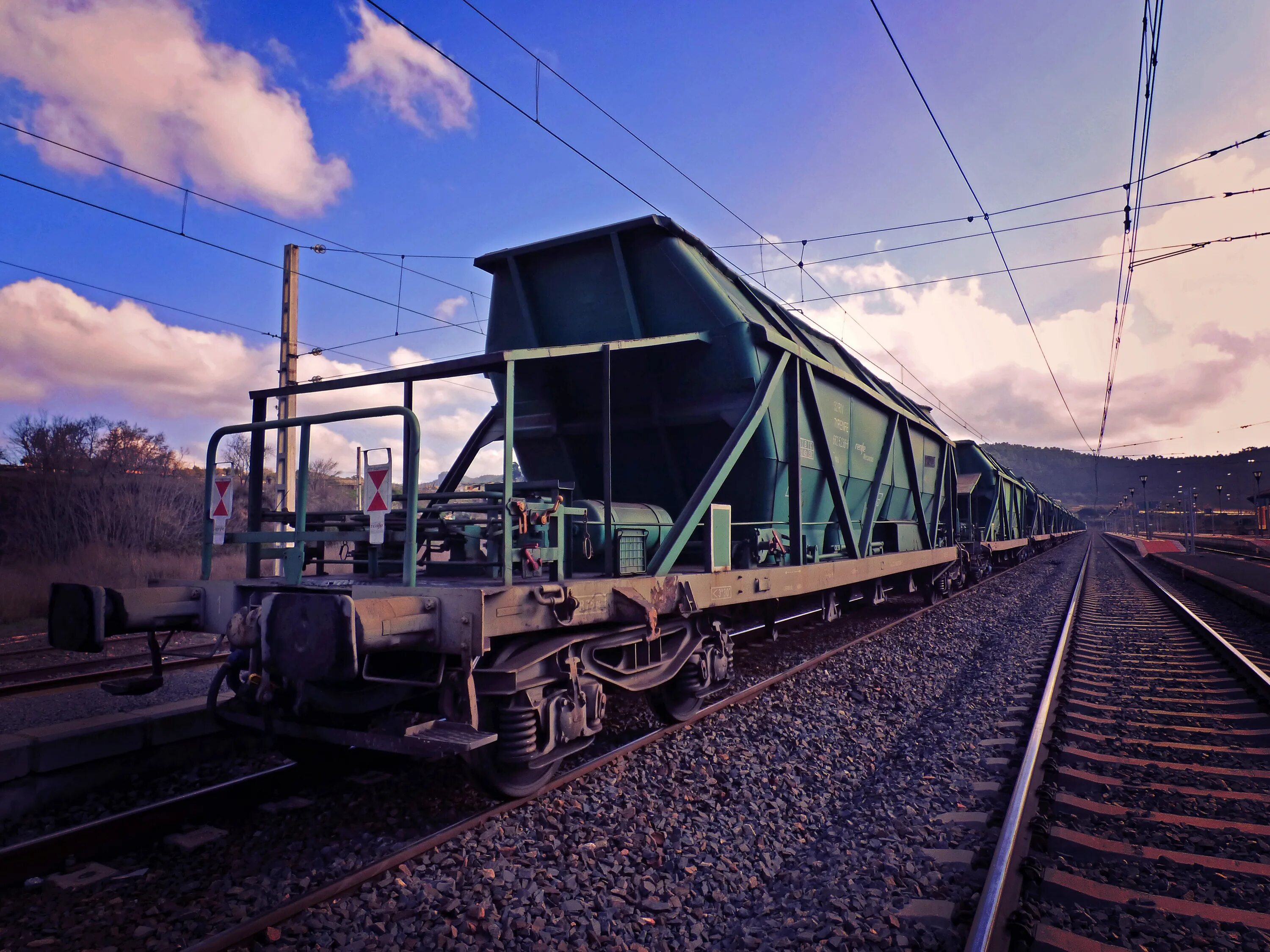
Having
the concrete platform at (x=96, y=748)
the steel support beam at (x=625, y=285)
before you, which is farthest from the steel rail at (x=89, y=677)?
the steel support beam at (x=625, y=285)

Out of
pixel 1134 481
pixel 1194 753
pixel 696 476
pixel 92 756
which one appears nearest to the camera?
pixel 92 756

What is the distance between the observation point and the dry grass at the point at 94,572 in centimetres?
1262

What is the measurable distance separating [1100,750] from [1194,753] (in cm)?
61

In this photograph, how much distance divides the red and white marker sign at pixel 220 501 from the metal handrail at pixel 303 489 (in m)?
0.03

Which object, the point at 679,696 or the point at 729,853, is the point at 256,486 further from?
the point at 729,853

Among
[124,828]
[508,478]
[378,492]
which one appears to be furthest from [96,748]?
[508,478]

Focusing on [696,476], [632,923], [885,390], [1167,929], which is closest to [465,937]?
[632,923]

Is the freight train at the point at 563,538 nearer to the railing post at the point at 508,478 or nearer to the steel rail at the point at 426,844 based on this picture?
the railing post at the point at 508,478

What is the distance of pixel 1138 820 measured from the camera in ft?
12.3

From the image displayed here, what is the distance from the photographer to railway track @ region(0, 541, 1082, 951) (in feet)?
9.20

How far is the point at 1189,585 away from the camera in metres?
19.6

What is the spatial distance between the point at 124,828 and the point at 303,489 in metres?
2.04

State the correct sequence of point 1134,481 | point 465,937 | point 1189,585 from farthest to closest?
point 1134,481 < point 1189,585 < point 465,937

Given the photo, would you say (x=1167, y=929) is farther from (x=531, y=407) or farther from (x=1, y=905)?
(x=531, y=407)
